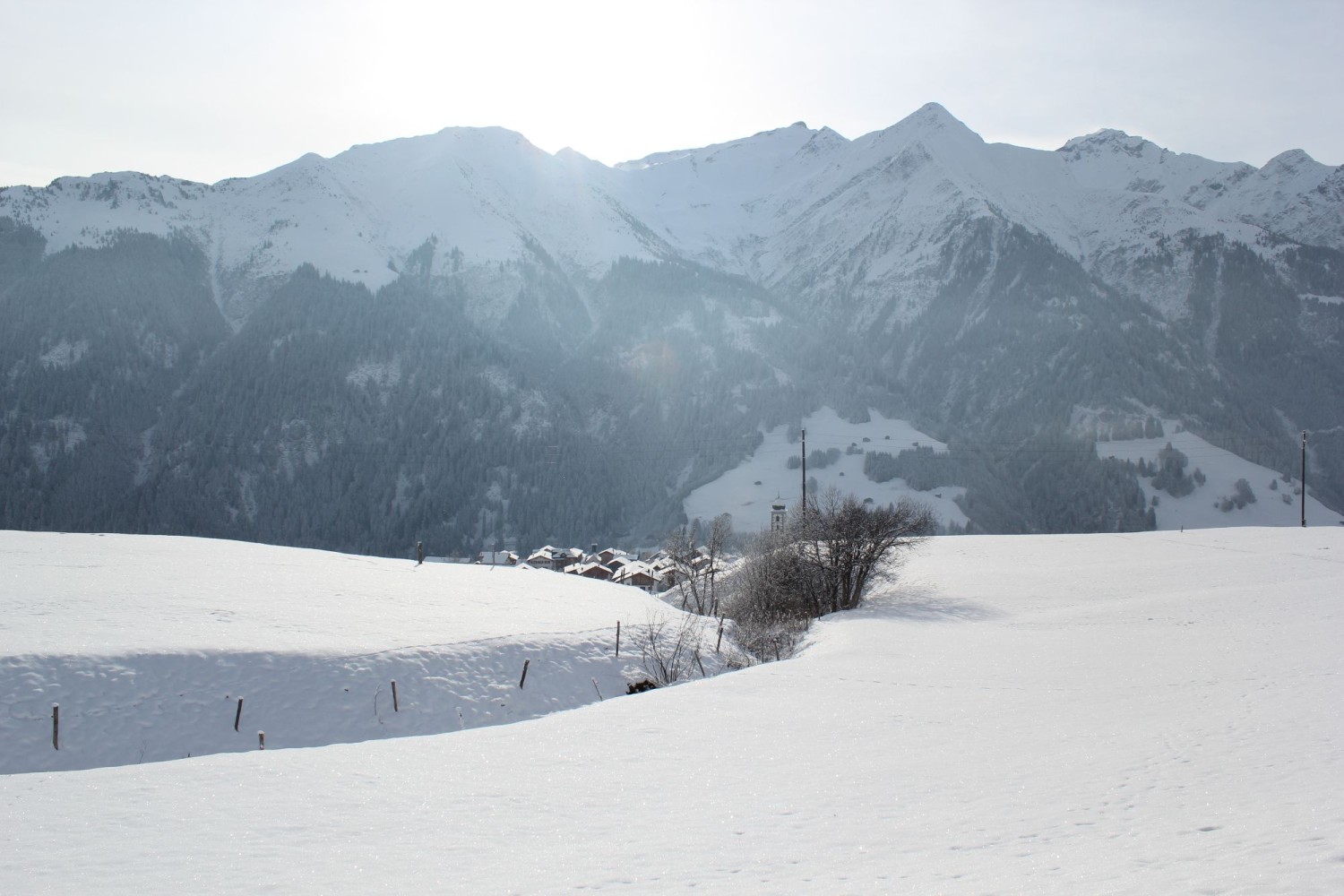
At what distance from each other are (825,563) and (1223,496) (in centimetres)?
14418

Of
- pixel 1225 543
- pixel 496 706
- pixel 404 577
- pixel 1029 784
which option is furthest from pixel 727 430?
pixel 1029 784

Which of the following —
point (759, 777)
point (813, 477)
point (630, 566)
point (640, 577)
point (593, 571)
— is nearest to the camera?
point (759, 777)

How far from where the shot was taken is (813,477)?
6309 inches

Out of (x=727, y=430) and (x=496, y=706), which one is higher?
(x=727, y=430)

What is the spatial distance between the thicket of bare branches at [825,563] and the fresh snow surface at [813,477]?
78954 mm

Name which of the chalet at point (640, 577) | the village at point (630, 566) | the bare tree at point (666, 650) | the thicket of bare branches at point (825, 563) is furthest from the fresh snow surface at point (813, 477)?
the bare tree at point (666, 650)

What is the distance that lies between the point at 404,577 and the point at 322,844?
123 feet

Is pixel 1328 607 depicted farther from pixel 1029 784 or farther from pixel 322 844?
pixel 322 844

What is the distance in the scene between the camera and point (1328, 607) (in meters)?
37.1

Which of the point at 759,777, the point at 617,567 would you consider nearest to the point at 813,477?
the point at 617,567

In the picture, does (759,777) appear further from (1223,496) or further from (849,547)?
(1223,496)

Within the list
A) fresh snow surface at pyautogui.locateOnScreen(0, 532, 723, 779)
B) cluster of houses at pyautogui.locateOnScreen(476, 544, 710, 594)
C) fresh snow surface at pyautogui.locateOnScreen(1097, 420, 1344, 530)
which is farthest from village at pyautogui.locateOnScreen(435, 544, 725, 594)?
fresh snow surface at pyautogui.locateOnScreen(1097, 420, 1344, 530)

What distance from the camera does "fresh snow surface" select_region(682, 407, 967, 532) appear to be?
150 m

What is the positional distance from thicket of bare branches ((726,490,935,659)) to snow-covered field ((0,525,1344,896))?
13853 millimetres
